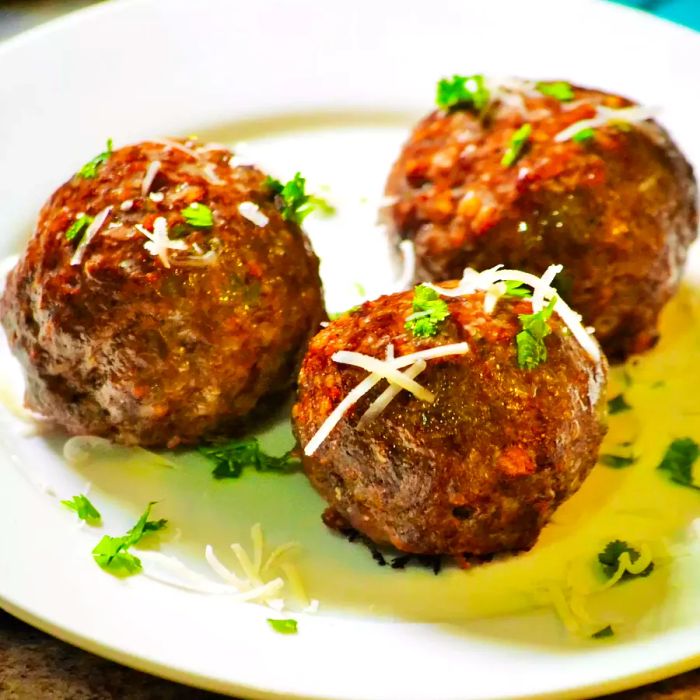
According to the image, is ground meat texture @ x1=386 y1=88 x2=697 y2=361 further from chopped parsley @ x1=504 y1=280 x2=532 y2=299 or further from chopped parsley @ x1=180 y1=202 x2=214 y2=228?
chopped parsley @ x1=180 y1=202 x2=214 y2=228

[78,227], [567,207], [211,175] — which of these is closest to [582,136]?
[567,207]

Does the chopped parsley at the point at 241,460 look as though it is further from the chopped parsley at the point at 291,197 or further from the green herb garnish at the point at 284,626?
the chopped parsley at the point at 291,197

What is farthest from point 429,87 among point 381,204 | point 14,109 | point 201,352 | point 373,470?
point 373,470

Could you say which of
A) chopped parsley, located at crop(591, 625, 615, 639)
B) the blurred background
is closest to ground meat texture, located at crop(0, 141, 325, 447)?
chopped parsley, located at crop(591, 625, 615, 639)

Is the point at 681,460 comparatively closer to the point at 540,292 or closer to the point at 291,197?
the point at 540,292

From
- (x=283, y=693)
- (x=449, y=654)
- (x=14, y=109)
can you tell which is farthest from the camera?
(x=14, y=109)

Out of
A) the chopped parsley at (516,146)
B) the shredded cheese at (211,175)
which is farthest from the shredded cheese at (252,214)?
the chopped parsley at (516,146)

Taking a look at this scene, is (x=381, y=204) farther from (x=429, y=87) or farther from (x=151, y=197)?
(x=429, y=87)
